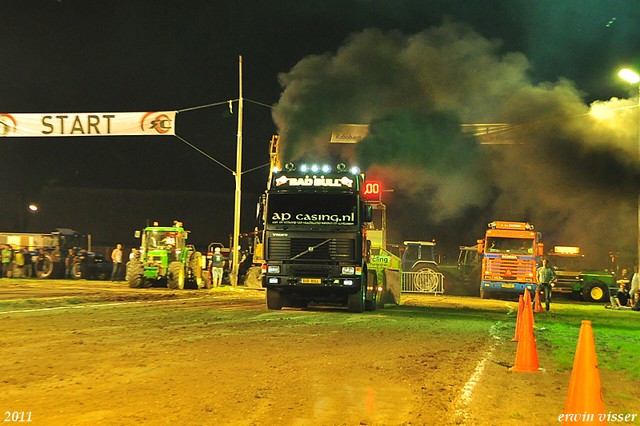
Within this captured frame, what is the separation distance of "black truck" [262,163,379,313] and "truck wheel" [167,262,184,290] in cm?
1054

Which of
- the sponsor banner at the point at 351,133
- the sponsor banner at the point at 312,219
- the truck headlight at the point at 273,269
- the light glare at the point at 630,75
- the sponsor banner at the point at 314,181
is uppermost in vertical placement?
the sponsor banner at the point at 351,133

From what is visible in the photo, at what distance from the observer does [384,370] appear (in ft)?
26.7

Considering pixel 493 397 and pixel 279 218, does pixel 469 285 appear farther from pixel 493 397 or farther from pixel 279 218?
pixel 493 397

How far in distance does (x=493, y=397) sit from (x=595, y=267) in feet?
95.6

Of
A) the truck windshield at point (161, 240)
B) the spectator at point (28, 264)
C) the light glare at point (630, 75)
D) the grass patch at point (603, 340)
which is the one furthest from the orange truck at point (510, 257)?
the spectator at point (28, 264)

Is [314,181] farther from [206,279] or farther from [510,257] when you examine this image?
[510,257]

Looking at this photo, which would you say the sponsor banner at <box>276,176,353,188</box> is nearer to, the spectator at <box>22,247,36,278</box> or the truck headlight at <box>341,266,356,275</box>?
the truck headlight at <box>341,266,356,275</box>

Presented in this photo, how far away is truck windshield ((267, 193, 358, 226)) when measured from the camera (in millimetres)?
15656

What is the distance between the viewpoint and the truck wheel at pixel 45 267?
3281 centimetres

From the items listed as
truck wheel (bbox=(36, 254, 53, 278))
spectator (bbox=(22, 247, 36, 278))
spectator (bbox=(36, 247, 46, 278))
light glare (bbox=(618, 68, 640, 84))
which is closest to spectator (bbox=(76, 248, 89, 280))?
truck wheel (bbox=(36, 254, 53, 278))

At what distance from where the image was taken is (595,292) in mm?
30672

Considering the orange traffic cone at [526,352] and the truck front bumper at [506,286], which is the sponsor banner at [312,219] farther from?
the truck front bumper at [506,286]

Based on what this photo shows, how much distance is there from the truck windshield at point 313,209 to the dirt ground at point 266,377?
10.9 feet

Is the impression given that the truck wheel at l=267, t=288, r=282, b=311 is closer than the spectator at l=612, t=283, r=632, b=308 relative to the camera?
Yes
